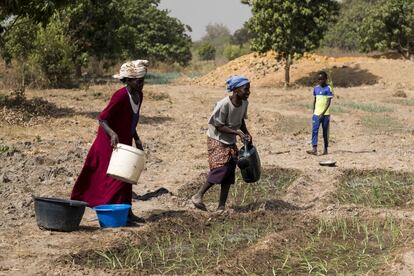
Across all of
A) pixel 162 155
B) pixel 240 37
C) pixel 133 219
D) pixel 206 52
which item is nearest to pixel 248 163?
pixel 133 219

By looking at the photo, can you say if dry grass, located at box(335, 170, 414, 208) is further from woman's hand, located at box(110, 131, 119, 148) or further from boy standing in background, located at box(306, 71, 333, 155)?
woman's hand, located at box(110, 131, 119, 148)

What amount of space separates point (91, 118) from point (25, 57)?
348 inches

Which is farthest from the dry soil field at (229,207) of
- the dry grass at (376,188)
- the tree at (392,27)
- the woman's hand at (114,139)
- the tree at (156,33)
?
the tree at (156,33)

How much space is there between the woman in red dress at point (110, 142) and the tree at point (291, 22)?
62.6 feet

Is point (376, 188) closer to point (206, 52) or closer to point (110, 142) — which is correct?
point (110, 142)

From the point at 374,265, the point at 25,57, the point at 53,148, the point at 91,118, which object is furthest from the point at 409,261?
the point at 25,57

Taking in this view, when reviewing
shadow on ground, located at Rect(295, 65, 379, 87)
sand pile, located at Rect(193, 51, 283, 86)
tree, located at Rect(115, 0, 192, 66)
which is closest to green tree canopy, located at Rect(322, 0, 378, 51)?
tree, located at Rect(115, 0, 192, 66)

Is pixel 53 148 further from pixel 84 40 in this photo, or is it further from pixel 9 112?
pixel 84 40

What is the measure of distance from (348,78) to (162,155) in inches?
779

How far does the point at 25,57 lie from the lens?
2195cm

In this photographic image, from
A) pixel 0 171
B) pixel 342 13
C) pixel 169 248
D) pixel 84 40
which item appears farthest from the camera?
pixel 342 13

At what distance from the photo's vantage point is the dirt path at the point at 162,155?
18.1 ft

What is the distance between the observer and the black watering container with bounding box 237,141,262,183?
6.34 meters

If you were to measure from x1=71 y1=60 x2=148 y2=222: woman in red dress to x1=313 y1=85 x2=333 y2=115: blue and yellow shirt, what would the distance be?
192 inches
